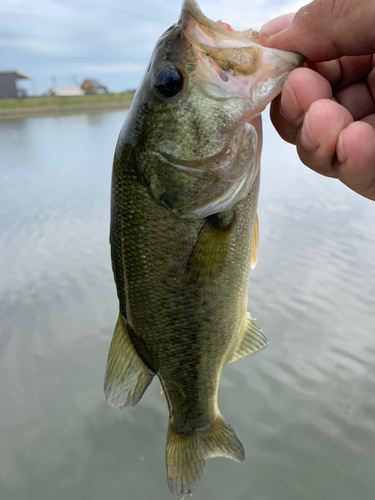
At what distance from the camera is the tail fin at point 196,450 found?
5.35ft

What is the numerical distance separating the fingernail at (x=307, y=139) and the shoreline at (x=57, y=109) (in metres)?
29.2

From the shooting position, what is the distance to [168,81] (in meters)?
1.24

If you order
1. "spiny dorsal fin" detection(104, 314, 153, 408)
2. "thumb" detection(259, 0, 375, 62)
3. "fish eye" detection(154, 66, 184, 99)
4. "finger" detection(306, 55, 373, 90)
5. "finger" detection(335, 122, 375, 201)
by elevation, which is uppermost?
"thumb" detection(259, 0, 375, 62)

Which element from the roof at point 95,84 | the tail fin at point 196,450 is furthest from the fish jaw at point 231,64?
the roof at point 95,84

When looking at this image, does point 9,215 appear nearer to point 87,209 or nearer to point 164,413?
point 87,209

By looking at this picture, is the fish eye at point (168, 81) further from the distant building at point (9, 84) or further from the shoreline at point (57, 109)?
the distant building at point (9, 84)

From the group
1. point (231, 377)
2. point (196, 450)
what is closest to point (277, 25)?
point (196, 450)

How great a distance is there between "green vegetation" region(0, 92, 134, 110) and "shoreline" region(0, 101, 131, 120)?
24 cm

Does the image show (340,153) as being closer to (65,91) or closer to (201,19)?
(201,19)

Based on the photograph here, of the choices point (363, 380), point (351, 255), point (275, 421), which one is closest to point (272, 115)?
point (275, 421)

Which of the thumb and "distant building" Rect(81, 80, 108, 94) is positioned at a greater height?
"distant building" Rect(81, 80, 108, 94)

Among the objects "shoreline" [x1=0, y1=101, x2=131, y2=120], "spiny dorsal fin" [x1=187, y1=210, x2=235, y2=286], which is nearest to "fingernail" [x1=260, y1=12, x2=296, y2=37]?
"spiny dorsal fin" [x1=187, y1=210, x2=235, y2=286]

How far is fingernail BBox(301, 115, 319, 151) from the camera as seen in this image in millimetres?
1231

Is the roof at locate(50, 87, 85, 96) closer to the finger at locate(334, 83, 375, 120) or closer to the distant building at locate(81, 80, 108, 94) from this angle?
the distant building at locate(81, 80, 108, 94)
